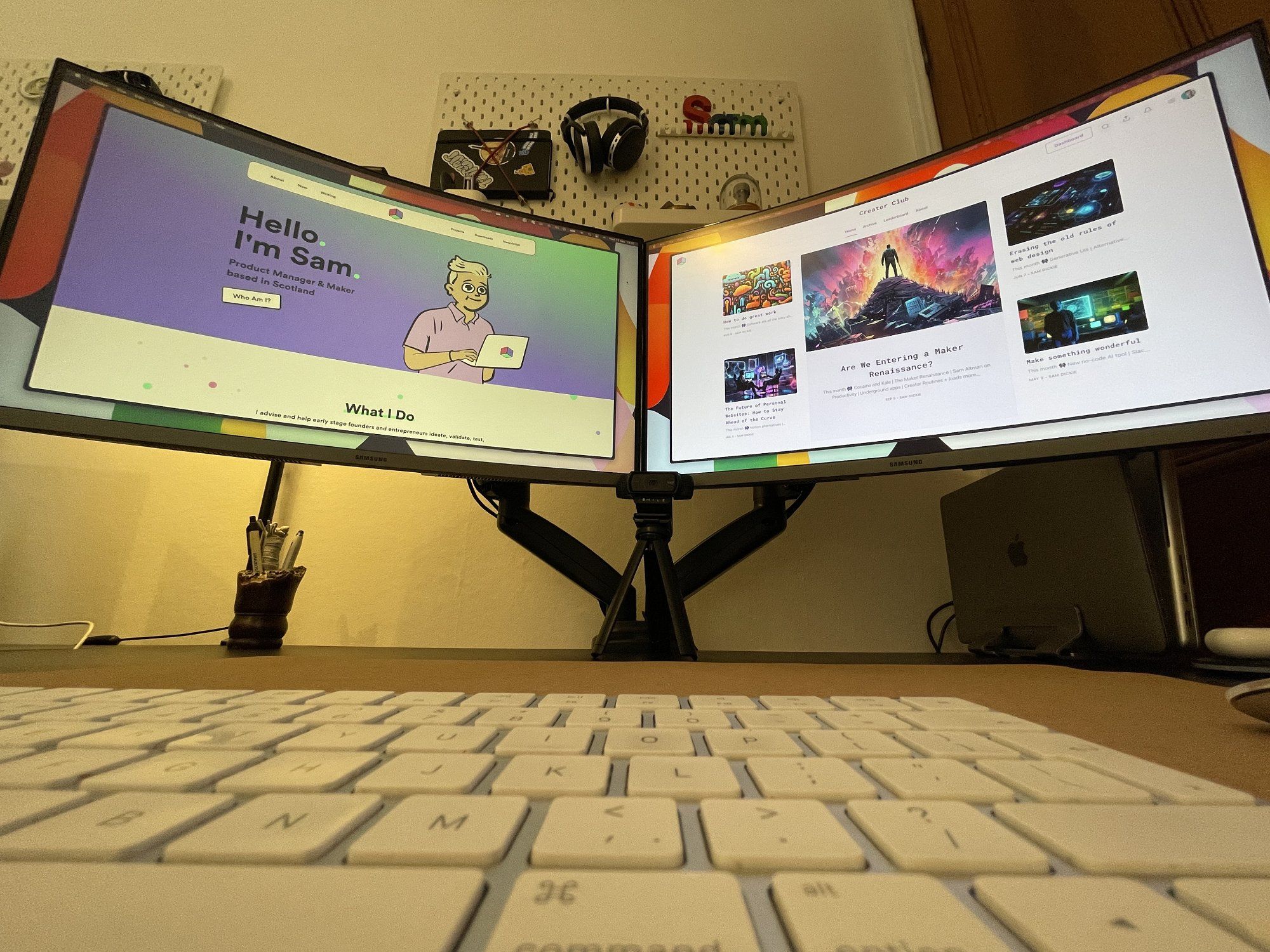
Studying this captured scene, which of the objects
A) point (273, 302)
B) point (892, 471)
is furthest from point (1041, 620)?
point (273, 302)

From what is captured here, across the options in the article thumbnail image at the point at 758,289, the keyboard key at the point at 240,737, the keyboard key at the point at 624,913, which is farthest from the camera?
the article thumbnail image at the point at 758,289

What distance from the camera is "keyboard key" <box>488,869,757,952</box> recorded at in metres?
0.10

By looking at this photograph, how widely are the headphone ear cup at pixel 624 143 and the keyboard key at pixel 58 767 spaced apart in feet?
3.42

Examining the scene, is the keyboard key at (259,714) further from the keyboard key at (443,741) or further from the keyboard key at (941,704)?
the keyboard key at (941,704)

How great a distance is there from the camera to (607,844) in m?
0.13

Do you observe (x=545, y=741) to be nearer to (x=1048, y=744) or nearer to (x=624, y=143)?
(x=1048, y=744)

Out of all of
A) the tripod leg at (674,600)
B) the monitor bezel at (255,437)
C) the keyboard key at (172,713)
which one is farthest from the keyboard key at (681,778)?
the monitor bezel at (255,437)

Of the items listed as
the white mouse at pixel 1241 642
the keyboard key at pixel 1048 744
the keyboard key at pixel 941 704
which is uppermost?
the white mouse at pixel 1241 642

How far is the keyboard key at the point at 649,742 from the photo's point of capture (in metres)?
0.21

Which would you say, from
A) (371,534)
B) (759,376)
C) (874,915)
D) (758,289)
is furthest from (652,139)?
(874,915)

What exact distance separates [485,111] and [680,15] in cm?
49

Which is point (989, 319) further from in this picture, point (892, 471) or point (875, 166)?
point (875, 166)

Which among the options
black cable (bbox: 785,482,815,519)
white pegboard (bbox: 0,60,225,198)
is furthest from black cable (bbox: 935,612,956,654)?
white pegboard (bbox: 0,60,225,198)

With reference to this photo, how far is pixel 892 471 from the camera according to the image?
0.63m
